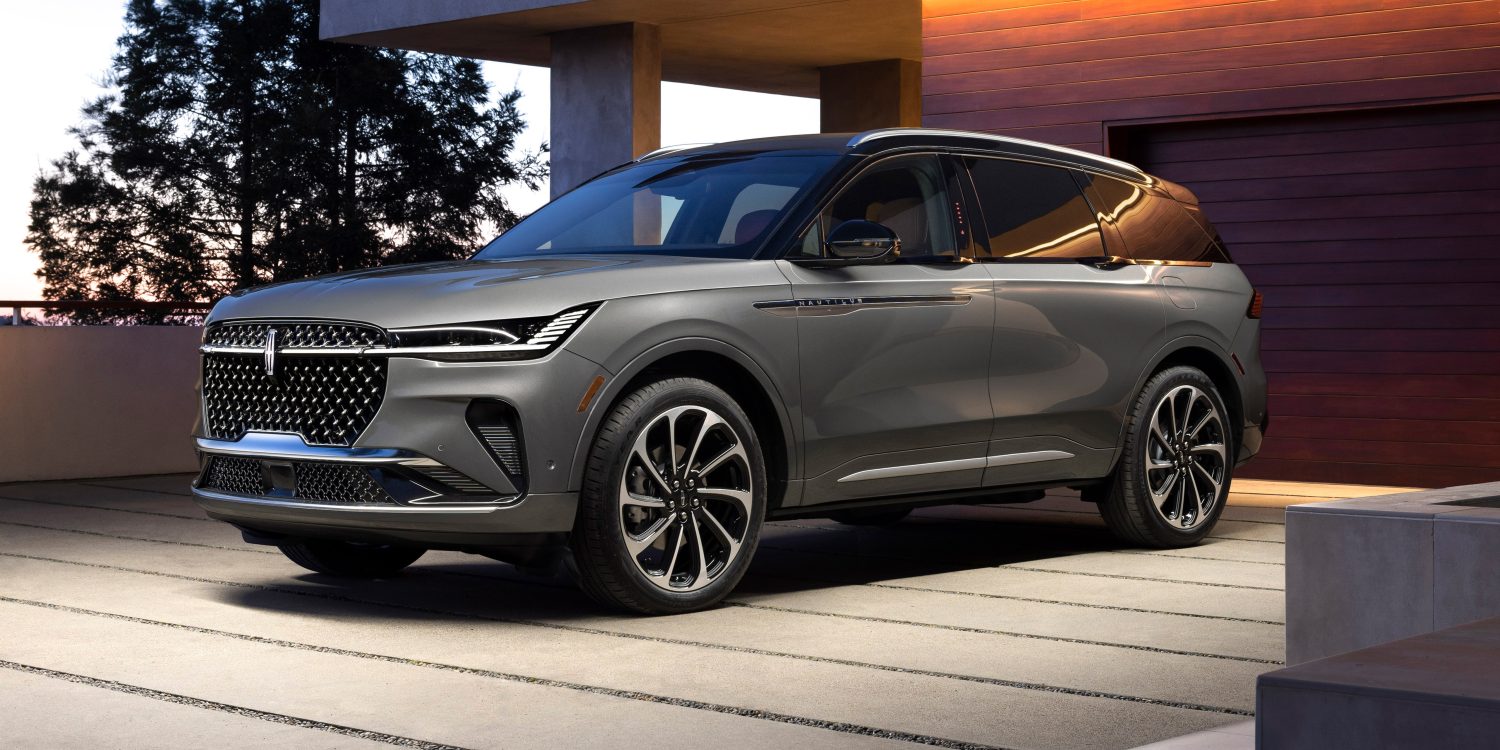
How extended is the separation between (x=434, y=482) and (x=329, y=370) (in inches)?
21.5

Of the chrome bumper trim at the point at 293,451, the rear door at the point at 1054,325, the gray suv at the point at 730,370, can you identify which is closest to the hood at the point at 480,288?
the gray suv at the point at 730,370

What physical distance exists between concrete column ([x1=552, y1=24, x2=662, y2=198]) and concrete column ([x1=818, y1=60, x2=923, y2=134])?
3.60 m

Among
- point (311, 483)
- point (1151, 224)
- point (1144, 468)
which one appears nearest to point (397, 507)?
point (311, 483)

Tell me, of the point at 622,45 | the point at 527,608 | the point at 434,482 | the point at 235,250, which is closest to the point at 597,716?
the point at 434,482

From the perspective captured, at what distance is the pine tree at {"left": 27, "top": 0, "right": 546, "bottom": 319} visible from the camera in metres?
44.0

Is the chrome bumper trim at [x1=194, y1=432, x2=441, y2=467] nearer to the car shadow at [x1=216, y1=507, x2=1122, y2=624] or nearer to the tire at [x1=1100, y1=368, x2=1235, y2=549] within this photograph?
the car shadow at [x1=216, y1=507, x2=1122, y2=624]

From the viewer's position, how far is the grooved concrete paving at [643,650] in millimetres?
4238

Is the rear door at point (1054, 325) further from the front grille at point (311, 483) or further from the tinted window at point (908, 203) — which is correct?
the front grille at point (311, 483)

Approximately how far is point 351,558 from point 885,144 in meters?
2.62

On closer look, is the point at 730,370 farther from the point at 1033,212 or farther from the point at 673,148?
the point at 1033,212

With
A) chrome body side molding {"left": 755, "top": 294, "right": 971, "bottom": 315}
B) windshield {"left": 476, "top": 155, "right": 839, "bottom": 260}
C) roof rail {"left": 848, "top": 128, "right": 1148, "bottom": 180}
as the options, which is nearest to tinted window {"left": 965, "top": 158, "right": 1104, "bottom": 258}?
roof rail {"left": 848, "top": 128, "right": 1148, "bottom": 180}

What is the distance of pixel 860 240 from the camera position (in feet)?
20.7

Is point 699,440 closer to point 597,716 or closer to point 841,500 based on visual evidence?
point 841,500

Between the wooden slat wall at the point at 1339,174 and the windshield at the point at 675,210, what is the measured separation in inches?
224
